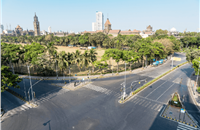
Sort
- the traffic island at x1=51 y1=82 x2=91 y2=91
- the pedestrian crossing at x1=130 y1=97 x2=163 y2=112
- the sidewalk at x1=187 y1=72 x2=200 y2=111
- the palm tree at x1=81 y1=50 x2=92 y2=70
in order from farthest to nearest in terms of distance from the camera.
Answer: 1. the palm tree at x1=81 y1=50 x2=92 y2=70
2. the traffic island at x1=51 y1=82 x2=91 y2=91
3. the sidewalk at x1=187 y1=72 x2=200 y2=111
4. the pedestrian crossing at x1=130 y1=97 x2=163 y2=112

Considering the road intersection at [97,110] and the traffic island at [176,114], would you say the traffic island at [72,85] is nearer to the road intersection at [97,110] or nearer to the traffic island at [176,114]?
the road intersection at [97,110]

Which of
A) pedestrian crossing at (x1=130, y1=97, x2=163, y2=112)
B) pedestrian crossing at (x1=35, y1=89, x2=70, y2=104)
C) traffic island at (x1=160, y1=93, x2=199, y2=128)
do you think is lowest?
traffic island at (x1=160, y1=93, x2=199, y2=128)

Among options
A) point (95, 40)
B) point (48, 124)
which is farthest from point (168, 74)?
point (95, 40)

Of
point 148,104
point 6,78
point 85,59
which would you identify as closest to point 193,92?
point 148,104

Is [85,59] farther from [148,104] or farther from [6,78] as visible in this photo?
[148,104]

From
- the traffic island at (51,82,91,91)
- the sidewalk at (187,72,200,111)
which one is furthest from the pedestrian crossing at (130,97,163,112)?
the traffic island at (51,82,91,91)

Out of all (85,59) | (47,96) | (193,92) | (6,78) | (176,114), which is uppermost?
(85,59)

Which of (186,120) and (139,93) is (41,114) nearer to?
(139,93)

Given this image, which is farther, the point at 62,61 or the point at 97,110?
the point at 62,61

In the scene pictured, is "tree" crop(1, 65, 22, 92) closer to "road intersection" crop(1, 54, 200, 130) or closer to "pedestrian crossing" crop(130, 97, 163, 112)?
"road intersection" crop(1, 54, 200, 130)
